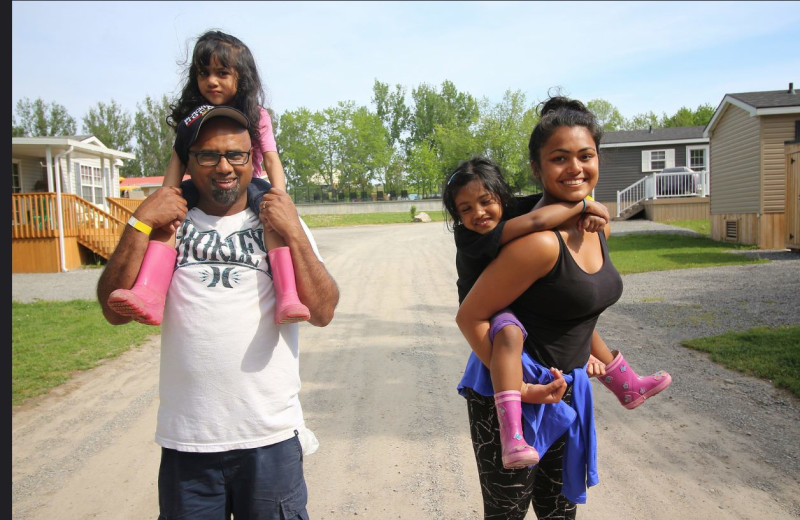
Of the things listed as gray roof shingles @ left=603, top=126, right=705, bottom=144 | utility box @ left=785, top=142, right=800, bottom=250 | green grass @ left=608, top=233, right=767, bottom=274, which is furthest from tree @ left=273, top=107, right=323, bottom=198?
utility box @ left=785, top=142, right=800, bottom=250

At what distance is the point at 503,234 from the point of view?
6.87 ft

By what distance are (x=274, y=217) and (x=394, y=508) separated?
2309 mm

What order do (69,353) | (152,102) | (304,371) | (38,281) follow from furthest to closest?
(152,102) < (38,281) < (69,353) < (304,371)

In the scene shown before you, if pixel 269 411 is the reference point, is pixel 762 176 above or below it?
above

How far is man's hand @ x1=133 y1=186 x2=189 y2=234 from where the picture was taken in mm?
2059

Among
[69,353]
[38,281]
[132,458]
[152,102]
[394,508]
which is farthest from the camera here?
[152,102]

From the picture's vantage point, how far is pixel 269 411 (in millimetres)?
2115

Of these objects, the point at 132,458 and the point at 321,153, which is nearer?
the point at 132,458

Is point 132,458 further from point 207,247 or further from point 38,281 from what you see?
point 38,281

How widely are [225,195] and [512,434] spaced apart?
1.37m

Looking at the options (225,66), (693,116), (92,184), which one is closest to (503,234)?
(225,66)

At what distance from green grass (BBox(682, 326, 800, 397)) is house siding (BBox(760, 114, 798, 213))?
36.7ft

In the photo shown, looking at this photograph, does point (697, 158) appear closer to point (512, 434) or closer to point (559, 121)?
point (559, 121)

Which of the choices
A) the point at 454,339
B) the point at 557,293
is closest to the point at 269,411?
the point at 557,293
